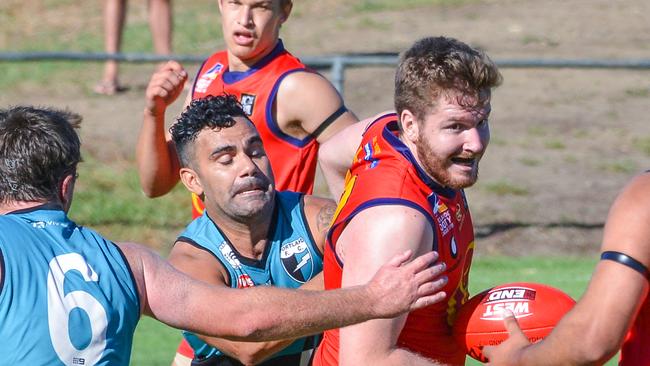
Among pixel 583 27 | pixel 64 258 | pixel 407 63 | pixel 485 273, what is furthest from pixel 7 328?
pixel 583 27

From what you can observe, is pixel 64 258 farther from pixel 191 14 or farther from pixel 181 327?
pixel 191 14

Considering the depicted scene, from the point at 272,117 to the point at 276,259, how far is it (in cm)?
117

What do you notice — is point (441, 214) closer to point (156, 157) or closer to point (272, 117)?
point (272, 117)

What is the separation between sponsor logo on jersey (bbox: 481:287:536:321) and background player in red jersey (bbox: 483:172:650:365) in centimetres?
55

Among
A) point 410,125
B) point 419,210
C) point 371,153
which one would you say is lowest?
point 419,210

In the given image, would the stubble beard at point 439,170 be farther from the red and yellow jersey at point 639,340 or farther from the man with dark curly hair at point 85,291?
the red and yellow jersey at point 639,340

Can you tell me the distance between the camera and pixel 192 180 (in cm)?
520

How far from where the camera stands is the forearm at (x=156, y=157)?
589 cm

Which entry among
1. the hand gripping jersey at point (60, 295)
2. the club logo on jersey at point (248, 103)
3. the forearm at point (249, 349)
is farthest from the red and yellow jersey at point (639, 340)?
the club logo on jersey at point (248, 103)

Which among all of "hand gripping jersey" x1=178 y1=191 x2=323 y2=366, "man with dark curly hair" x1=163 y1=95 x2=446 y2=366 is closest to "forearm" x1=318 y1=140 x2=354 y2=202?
"man with dark curly hair" x1=163 y1=95 x2=446 y2=366

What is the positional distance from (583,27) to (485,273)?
800cm

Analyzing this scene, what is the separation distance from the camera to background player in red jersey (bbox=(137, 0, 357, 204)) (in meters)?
5.90

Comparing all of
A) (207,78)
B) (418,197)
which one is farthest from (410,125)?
(207,78)

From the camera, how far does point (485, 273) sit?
9.20 m
